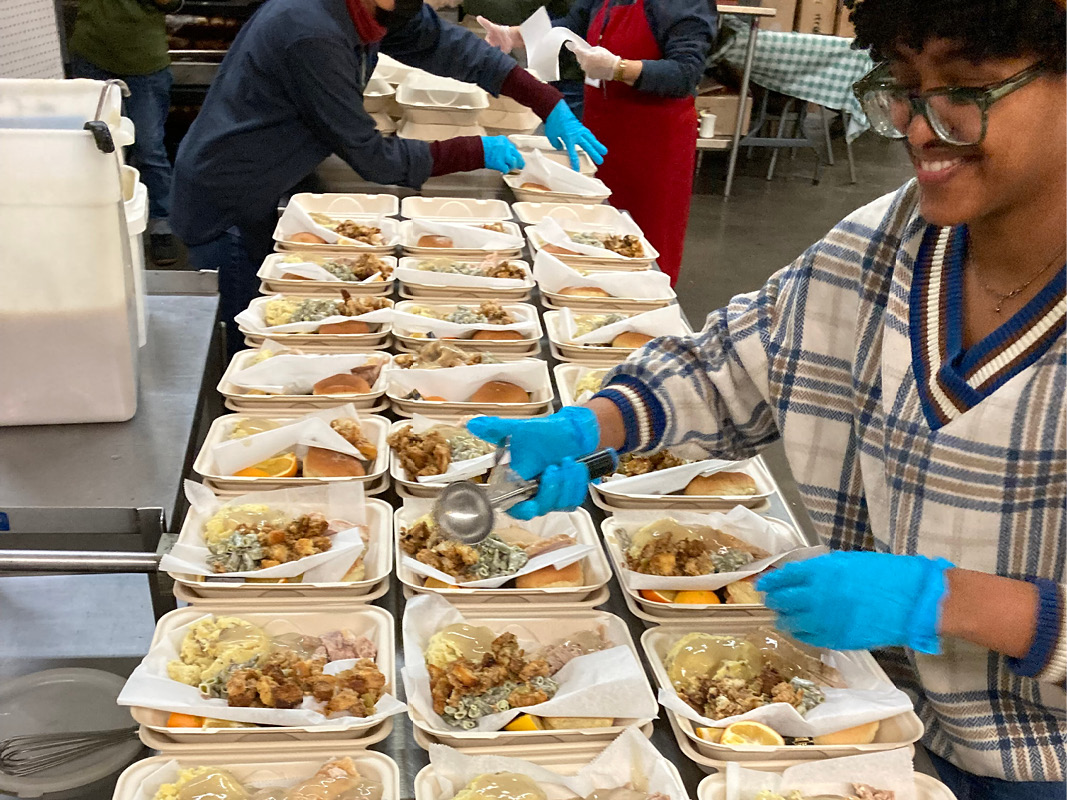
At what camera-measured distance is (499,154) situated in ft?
10.9

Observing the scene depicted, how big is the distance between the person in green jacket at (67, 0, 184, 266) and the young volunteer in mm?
4062

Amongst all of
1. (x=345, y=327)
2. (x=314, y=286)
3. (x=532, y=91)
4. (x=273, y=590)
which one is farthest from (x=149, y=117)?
(x=273, y=590)

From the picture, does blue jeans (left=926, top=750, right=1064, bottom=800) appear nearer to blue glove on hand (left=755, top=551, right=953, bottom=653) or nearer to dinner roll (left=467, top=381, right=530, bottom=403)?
blue glove on hand (left=755, top=551, right=953, bottom=653)

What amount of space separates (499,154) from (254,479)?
1999mm

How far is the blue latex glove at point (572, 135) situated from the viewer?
356 cm

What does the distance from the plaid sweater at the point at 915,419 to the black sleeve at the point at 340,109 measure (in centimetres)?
158

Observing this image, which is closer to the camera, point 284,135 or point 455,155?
point 284,135

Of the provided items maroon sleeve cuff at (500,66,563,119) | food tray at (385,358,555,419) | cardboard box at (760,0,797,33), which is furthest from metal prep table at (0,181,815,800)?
cardboard box at (760,0,797,33)

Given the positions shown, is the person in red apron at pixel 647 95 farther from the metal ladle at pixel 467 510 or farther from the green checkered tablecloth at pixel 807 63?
the green checkered tablecloth at pixel 807 63

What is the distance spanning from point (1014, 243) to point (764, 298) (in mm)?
420

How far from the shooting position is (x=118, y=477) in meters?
1.63

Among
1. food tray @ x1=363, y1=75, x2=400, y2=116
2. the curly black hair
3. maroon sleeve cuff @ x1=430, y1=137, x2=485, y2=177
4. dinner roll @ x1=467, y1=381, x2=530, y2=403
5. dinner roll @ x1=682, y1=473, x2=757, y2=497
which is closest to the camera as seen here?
the curly black hair

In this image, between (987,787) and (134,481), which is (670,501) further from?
(134,481)

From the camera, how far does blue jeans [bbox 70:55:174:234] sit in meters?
5.01
